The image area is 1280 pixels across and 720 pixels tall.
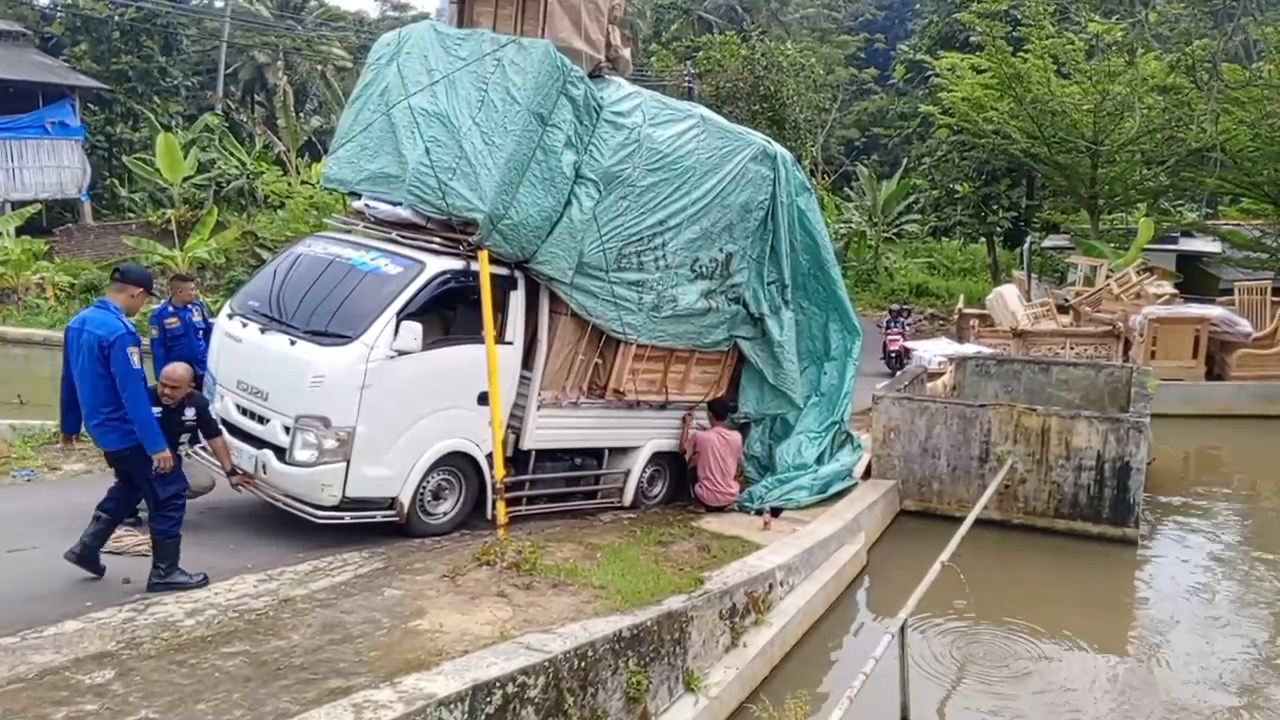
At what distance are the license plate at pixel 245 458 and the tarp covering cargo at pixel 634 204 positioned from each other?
77.9 inches

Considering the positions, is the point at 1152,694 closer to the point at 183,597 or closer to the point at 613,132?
the point at 613,132

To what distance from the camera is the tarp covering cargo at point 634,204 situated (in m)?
7.66

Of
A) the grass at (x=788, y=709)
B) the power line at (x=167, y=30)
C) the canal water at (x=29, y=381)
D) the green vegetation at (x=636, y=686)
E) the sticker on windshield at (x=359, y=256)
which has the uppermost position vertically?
the power line at (x=167, y=30)

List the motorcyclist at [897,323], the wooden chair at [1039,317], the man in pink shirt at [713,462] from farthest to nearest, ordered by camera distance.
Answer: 1. the motorcyclist at [897,323]
2. the wooden chair at [1039,317]
3. the man in pink shirt at [713,462]

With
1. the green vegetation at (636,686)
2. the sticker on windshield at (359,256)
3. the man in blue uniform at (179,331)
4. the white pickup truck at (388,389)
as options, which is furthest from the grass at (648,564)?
the man in blue uniform at (179,331)

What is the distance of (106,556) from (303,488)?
3.93 feet

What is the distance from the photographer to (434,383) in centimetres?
713

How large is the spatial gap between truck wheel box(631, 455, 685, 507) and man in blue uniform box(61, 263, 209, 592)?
3.66 metres

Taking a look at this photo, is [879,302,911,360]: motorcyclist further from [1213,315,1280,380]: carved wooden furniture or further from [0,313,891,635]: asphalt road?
[0,313,891,635]: asphalt road

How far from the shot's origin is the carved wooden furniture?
1519cm

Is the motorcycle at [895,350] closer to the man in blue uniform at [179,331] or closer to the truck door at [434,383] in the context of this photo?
the truck door at [434,383]

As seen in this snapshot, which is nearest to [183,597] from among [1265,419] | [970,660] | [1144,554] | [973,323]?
[970,660]

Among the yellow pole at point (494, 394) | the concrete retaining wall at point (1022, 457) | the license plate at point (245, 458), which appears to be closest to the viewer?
the license plate at point (245, 458)

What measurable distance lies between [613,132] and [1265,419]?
11.3 m
